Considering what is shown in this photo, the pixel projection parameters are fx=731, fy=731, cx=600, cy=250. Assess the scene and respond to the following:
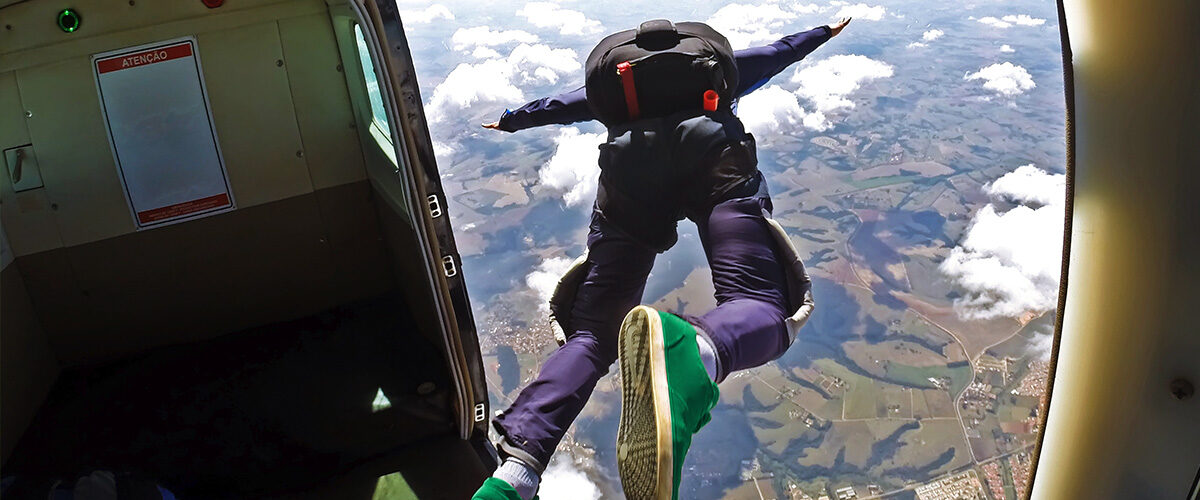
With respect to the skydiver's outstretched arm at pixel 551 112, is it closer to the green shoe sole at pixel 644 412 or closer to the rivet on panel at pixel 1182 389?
the green shoe sole at pixel 644 412

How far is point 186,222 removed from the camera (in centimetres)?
361

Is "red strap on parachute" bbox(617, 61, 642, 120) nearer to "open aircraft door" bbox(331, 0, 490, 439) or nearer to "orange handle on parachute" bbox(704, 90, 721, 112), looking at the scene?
"orange handle on parachute" bbox(704, 90, 721, 112)

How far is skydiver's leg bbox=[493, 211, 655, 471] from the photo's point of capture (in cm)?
260

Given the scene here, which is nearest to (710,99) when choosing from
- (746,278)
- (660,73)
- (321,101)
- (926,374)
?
(660,73)

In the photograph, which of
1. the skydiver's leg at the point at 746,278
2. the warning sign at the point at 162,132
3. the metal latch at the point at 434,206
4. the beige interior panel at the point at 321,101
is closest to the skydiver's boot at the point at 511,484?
the skydiver's leg at the point at 746,278

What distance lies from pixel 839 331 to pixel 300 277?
6377cm

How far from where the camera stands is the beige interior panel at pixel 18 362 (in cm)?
310

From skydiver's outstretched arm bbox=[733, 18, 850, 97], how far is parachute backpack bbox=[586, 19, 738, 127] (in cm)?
19

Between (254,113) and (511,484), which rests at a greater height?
(254,113)

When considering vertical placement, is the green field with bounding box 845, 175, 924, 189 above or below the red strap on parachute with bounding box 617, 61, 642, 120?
below

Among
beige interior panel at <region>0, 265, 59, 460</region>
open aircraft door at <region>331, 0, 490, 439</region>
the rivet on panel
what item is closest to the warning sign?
beige interior panel at <region>0, 265, 59, 460</region>

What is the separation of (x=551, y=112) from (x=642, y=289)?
0.98 meters

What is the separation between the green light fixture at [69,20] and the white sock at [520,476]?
2.67 meters

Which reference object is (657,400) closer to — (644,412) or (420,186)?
(644,412)
